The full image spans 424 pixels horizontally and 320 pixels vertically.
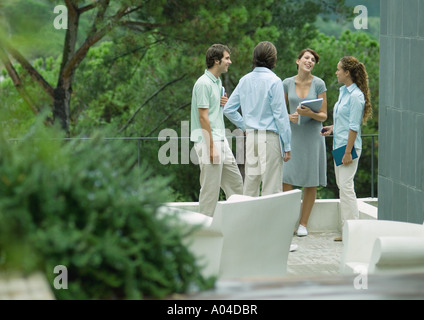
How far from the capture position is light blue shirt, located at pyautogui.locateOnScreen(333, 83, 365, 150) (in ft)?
18.5

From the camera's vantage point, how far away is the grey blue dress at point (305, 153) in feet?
19.8

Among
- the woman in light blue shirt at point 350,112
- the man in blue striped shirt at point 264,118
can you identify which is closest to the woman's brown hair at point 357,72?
the woman in light blue shirt at point 350,112

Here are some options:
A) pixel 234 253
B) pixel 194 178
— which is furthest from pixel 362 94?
pixel 194 178

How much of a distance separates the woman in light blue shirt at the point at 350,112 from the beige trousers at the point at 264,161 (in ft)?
1.61

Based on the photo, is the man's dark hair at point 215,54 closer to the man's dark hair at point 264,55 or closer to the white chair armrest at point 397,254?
the man's dark hair at point 264,55

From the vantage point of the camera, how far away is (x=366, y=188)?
19641 millimetres

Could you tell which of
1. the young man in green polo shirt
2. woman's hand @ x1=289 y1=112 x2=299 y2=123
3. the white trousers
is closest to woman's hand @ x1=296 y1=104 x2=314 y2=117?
woman's hand @ x1=289 y1=112 x2=299 y2=123

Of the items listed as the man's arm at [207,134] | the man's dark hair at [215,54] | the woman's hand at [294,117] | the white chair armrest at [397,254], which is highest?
the man's dark hair at [215,54]

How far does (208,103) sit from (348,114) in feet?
3.57

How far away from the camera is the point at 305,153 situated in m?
6.09

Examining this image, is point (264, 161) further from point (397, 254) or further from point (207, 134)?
point (397, 254)
